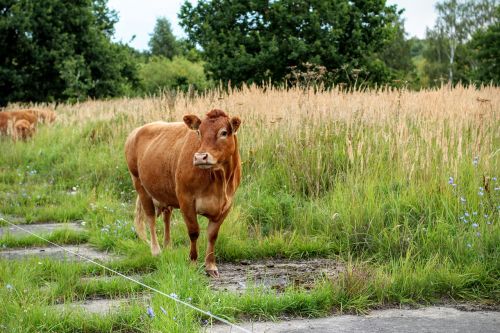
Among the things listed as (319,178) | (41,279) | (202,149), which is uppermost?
(202,149)

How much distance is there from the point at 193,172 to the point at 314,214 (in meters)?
1.89

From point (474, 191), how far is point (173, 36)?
265ft

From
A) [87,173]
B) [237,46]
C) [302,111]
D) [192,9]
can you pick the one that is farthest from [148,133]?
[192,9]

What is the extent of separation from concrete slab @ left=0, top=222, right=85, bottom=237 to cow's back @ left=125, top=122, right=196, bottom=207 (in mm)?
1541

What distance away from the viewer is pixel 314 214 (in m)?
6.75

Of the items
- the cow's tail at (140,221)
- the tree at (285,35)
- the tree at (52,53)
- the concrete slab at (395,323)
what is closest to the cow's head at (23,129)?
the cow's tail at (140,221)

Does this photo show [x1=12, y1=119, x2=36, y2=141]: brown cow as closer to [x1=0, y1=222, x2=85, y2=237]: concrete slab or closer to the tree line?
[x1=0, y1=222, x2=85, y2=237]: concrete slab

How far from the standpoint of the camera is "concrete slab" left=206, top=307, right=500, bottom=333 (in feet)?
13.4

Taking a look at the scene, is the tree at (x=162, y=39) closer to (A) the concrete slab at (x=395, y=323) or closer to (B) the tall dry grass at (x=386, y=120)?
(B) the tall dry grass at (x=386, y=120)

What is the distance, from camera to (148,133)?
674 cm

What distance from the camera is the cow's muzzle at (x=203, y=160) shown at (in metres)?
4.94

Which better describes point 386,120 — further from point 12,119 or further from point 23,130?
point 12,119

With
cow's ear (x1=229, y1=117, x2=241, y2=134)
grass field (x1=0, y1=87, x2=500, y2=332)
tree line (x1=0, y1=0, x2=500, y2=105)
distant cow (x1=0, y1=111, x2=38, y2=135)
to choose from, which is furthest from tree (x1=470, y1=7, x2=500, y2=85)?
cow's ear (x1=229, y1=117, x2=241, y2=134)

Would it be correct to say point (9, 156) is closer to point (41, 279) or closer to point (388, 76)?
point (41, 279)
